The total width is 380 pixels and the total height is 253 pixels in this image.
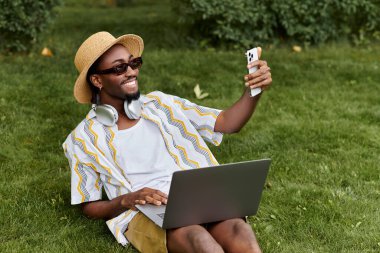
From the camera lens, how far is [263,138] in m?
6.28

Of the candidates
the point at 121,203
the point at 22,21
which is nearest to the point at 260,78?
the point at 121,203

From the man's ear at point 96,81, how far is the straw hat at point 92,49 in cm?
4

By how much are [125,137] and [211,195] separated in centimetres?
67

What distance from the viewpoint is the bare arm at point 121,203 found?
12.8 feet

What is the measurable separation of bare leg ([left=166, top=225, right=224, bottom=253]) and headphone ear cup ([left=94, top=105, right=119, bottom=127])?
2.33ft

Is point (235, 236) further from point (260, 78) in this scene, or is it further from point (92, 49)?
point (92, 49)

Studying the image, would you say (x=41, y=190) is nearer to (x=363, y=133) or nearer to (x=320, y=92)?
(x=363, y=133)

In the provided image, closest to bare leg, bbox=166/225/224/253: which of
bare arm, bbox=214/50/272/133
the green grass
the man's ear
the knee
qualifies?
the knee

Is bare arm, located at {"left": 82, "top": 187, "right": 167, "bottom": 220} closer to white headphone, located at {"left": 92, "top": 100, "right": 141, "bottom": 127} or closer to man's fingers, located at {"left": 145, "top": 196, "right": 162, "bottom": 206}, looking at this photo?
man's fingers, located at {"left": 145, "top": 196, "right": 162, "bottom": 206}

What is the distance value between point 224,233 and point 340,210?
1153 millimetres

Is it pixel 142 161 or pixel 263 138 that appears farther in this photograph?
pixel 263 138

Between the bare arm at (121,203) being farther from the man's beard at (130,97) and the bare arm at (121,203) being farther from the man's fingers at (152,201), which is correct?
the man's beard at (130,97)

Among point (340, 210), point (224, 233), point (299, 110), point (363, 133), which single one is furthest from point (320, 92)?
point (224, 233)

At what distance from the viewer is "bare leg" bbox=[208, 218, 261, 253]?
3.83 metres
